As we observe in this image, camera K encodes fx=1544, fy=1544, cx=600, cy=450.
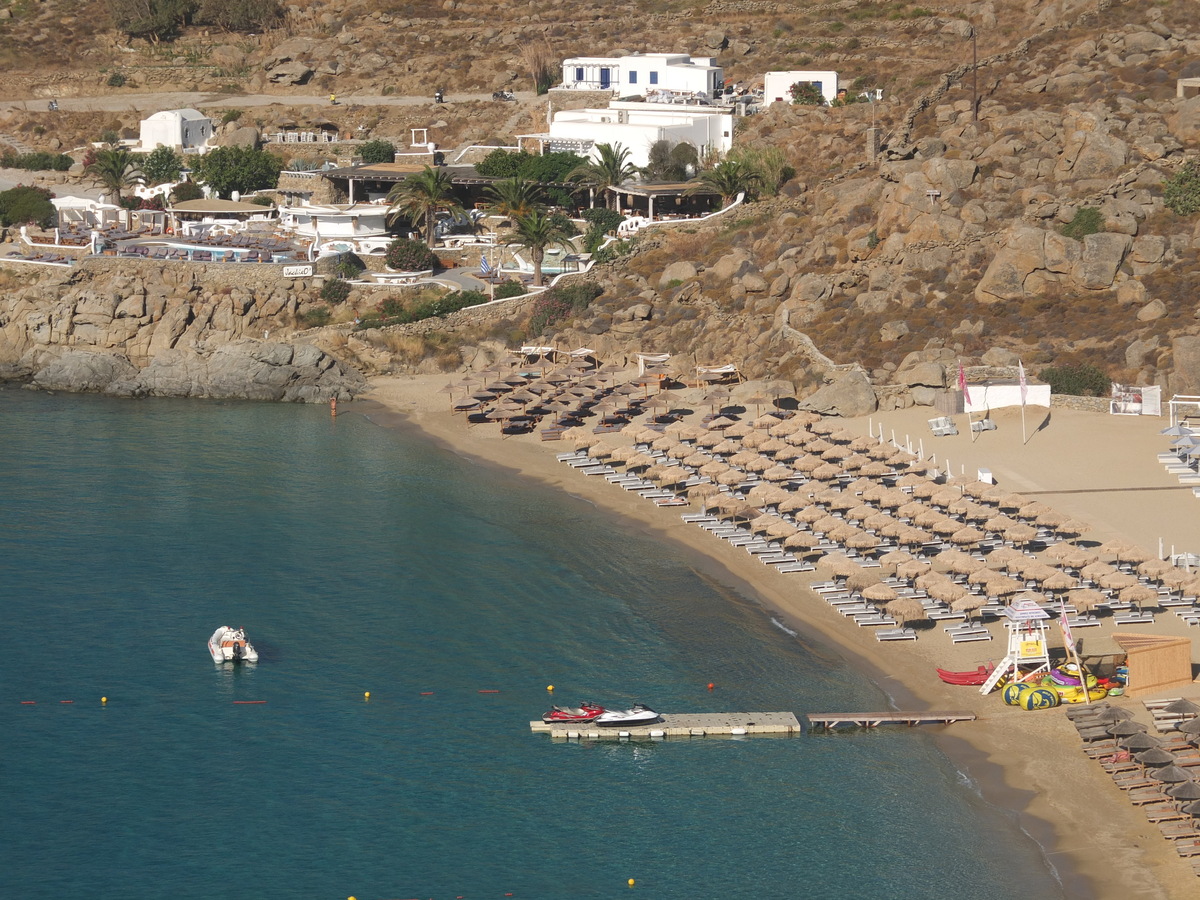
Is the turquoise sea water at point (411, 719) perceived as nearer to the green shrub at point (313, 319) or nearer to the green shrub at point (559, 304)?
the green shrub at point (559, 304)

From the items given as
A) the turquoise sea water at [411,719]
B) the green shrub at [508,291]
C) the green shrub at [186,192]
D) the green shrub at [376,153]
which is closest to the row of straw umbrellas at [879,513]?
the turquoise sea water at [411,719]

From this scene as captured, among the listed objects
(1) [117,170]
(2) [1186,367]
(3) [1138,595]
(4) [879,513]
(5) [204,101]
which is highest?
(5) [204,101]

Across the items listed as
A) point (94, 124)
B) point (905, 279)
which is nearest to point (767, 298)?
point (905, 279)

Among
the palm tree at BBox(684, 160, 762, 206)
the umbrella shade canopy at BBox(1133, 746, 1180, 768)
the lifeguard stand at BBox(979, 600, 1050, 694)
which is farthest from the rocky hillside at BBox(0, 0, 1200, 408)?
the umbrella shade canopy at BBox(1133, 746, 1180, 768)

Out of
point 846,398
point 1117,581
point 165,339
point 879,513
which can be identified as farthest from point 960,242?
point 165,339

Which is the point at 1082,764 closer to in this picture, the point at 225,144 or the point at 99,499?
the point at 99,499

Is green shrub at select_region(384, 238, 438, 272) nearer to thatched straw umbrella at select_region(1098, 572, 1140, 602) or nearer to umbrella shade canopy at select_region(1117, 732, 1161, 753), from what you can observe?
thatched straw umbrella at select_region(1098, 572, 1140, 602)

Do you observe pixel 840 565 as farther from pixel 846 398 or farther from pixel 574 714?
pixel 846 398

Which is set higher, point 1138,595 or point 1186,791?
point 1138,595
